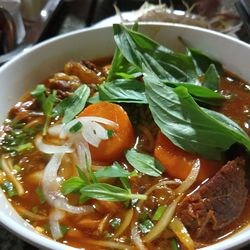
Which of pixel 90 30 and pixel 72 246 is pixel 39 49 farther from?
pixel 72 246

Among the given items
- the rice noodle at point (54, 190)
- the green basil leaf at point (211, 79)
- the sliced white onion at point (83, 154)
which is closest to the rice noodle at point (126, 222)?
the rice noodle at point (54, 190)

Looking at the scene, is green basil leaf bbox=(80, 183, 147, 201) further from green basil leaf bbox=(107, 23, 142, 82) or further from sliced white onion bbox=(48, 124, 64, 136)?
green basil leaf bbox=(107, 23, 142, 82)

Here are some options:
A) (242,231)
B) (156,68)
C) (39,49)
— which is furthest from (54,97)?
(242,231)

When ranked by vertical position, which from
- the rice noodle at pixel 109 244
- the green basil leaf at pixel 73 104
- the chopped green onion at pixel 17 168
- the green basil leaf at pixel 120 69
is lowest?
the rice noodle at pixel 109 244

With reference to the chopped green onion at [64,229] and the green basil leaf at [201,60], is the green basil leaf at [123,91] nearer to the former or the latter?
the green basil leaf at [201,60]

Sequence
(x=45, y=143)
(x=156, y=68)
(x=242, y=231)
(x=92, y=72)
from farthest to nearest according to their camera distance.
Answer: (x=92, y=72) → (x=156, y=68) → (x=45, y=143) → (x=242, y=231)
